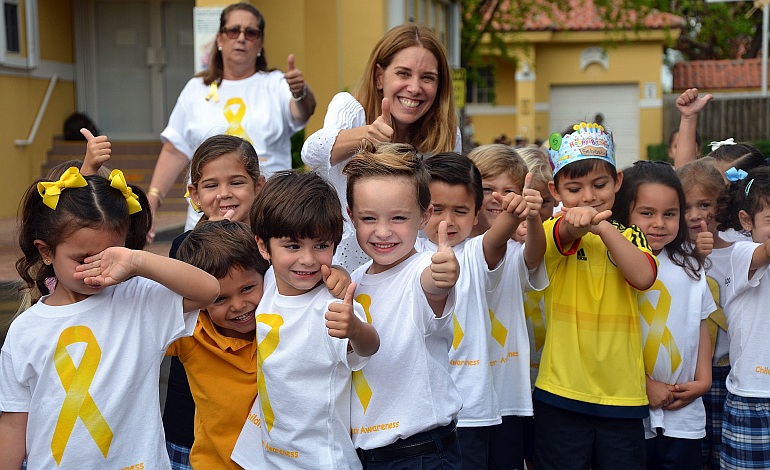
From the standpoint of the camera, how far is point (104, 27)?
571 inches

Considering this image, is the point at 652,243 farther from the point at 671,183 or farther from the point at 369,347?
the point at 369,347

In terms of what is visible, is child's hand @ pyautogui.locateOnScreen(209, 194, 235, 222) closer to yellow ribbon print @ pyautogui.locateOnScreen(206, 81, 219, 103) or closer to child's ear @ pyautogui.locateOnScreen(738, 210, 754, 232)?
yellow ribbon print @ pyautogui.locateOnScreen(206, 81, 219, 103)

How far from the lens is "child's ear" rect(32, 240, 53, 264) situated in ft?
9.50

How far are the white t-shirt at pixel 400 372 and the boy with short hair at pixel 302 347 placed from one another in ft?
0.22

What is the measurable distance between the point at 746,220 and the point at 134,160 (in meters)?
11.1

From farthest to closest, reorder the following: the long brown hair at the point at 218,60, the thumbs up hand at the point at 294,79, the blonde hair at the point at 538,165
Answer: the long brown hair at the point at 218,60 < the thumbs up hand at the point at 294,79 < the blonde hair at the point at 538,165

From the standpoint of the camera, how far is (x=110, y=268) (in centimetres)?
269

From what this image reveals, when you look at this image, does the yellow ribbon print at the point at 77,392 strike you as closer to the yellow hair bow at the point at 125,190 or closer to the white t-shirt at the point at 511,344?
the yellow hair bow at the point at 125,190

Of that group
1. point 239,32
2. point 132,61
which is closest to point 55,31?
point 132,61

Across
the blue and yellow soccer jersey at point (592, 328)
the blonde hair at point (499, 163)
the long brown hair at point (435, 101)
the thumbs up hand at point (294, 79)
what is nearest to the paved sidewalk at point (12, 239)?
the thumbs up hand at point (294, 79)

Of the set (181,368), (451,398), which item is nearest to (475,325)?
(451,398)

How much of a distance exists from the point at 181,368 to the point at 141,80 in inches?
469

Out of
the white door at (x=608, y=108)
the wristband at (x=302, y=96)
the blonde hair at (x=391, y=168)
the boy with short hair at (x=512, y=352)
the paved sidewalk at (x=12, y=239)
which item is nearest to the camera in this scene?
the blonde hair at (x=391, y=168)

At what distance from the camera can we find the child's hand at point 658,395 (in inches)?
150
